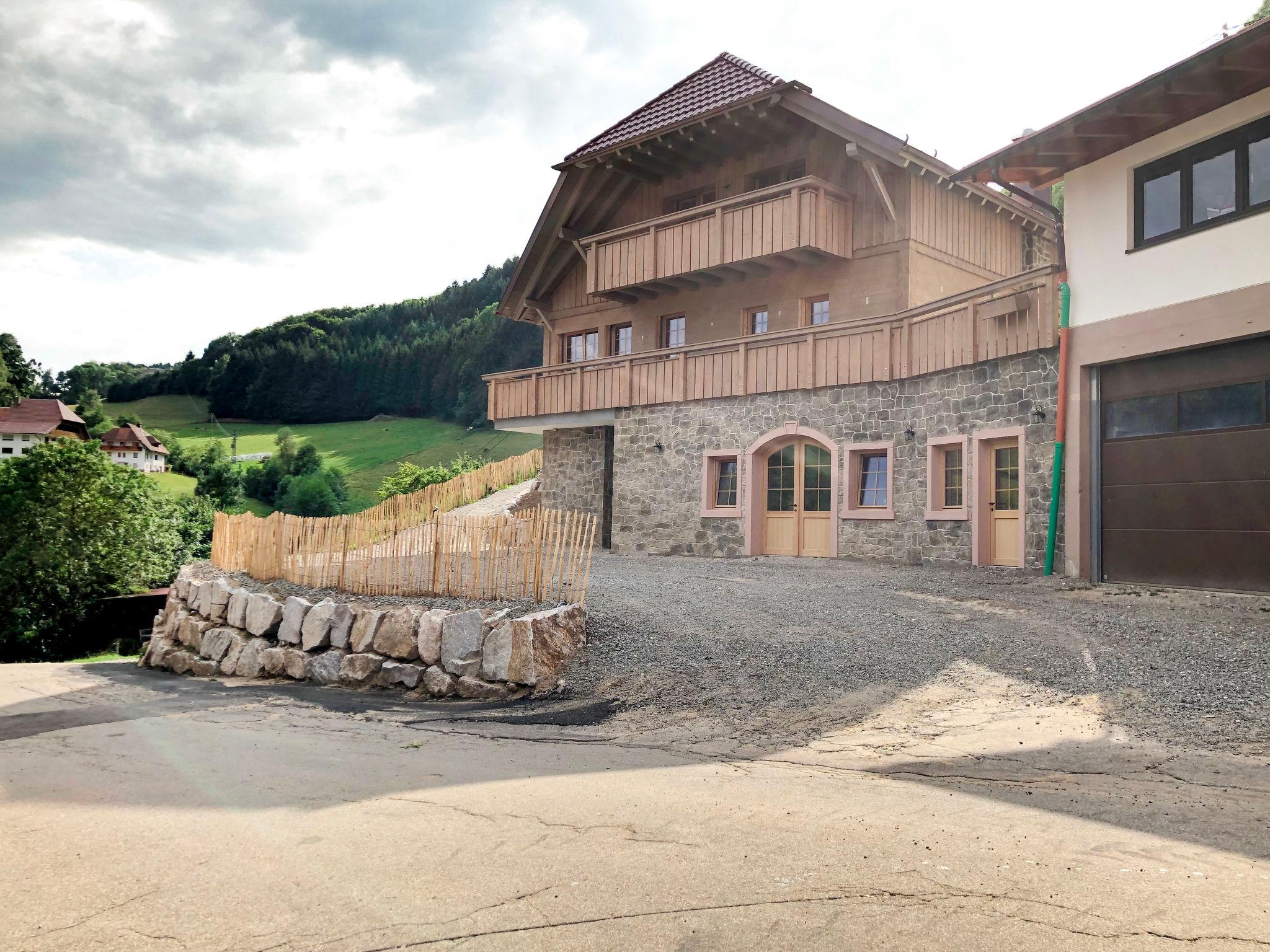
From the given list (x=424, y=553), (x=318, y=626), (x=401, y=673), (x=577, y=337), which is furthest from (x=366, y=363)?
(x=401, y=673)

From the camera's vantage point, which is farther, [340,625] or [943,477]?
[943,477]

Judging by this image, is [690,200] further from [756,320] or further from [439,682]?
[439,682]

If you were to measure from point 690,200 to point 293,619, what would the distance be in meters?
15.2

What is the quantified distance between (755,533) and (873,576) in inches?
207

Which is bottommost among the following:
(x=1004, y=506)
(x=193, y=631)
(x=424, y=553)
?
(x=193, y=631)

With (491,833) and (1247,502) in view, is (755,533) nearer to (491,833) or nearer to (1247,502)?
(1247,502)

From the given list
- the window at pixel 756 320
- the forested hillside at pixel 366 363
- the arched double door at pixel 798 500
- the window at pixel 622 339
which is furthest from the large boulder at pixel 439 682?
the forested hillside at pixel 366 363

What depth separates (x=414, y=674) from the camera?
10.4m

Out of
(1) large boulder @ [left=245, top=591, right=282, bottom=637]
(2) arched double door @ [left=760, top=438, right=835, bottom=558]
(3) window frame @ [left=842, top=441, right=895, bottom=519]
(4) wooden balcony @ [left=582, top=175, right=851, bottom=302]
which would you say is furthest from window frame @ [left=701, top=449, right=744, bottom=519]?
(1) large boulder @ [left=245, top=591, right=282, bottom=637]

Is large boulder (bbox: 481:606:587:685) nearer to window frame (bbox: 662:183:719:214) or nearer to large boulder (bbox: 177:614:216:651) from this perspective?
large boulder (bbox: 177:614:216:651)

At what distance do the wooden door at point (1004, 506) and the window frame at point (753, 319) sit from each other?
7.73m

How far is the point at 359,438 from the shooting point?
259 ft

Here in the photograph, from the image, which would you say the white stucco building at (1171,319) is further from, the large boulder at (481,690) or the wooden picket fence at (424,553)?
the large boulder at (481,690)

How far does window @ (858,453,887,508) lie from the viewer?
18094 mm
